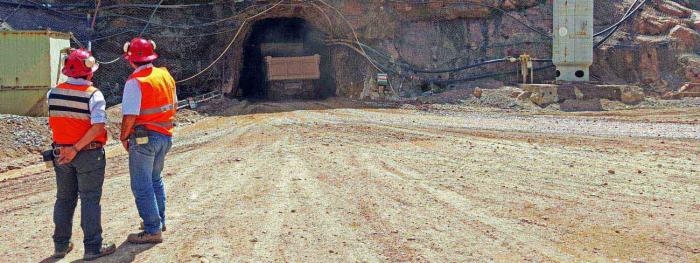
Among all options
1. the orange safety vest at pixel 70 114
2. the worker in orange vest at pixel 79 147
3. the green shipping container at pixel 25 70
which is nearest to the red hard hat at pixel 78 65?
the worker in orange vest at pixel 79 147

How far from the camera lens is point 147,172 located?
229 inches

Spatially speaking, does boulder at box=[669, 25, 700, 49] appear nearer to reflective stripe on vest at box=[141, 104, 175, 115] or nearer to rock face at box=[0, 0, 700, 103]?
rock face at box=[0, 0, 700, 103]

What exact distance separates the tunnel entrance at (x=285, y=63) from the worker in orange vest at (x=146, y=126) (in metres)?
19.2

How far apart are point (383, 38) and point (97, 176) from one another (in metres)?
19.7

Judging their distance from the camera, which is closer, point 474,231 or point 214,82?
point 474,231

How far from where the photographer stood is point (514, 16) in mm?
25359

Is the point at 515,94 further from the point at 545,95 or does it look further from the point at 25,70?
the point at 25,70

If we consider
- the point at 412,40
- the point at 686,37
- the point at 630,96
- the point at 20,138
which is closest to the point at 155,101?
the point at 20,138

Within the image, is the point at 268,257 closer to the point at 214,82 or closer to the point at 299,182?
the point at 299,182

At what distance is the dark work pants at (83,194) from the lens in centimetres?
553

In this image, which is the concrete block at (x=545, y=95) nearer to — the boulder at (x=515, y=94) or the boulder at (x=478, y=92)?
the boulder at (x=515, y=94)

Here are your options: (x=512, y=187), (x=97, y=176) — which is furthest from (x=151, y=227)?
(x=512, y=187)

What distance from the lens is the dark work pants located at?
5527 mm

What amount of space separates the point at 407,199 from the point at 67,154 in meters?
3.77
